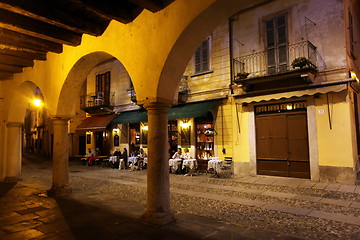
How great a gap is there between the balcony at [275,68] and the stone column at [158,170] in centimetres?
623

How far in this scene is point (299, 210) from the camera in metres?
5.61

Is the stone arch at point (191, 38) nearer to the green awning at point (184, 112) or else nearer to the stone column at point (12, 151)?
the green awning at point (184, 112)

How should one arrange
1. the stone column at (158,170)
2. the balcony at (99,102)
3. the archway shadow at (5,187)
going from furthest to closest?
the balcony at (99,102), the archway shadow at (5,187), the stone column at (158,170)

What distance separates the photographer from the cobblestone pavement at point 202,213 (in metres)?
4.04

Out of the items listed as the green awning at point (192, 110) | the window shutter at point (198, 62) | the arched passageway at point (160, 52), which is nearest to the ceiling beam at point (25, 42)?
the arched passageway at point (160, 52)

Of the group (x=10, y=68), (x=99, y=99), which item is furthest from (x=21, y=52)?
(x=99, y=99)

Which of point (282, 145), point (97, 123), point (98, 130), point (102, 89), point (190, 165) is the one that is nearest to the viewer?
point (282, 145)

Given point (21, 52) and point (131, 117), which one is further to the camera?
point (131, 117)

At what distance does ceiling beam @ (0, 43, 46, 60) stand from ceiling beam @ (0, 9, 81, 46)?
1186 mm

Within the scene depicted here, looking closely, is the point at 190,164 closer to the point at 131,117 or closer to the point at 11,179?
the point at 131,117

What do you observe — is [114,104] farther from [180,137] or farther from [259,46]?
[259,46]

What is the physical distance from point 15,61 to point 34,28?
2.94 m

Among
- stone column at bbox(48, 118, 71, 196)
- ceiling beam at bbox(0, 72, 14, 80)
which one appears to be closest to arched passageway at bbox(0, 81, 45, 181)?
ceiling beam at bbox(0, 72, 14, 80)

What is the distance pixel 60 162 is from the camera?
22.5 ft
